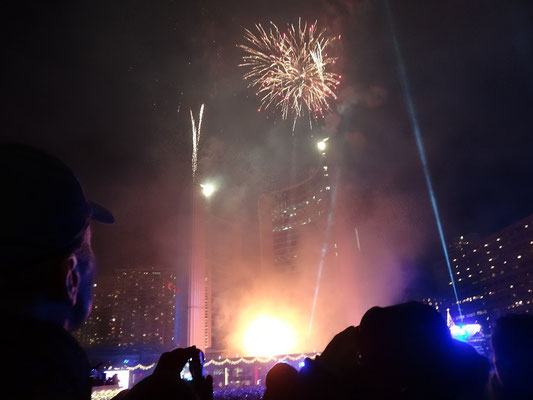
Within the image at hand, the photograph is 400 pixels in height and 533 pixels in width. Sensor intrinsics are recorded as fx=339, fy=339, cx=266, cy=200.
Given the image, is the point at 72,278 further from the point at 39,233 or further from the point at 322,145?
the point at 322,145

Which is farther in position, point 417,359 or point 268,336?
point 268,336

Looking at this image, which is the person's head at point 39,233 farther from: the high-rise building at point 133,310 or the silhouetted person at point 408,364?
the high-rise building at point 133,310

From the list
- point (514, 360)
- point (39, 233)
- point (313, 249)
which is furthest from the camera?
point (313, 249)

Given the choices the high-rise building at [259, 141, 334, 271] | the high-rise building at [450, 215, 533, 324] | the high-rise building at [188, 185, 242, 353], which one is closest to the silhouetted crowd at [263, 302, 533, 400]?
the high-rise building at [188, 185, 242, 353]

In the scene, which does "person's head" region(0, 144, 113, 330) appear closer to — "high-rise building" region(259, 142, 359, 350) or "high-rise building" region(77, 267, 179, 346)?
"high-rise building" region(259, 142, 359, 350)

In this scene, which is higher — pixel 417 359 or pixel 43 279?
pixel 43 279

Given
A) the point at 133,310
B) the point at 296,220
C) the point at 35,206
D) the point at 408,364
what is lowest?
the point at 408,364

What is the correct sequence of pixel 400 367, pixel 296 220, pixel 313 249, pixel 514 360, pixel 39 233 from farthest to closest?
pixel 296 220 → pixel 313 249 → pixel 514 360 → pixel 400 367 → pixel 39 233

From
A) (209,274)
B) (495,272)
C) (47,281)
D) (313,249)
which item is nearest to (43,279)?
(47,281)
